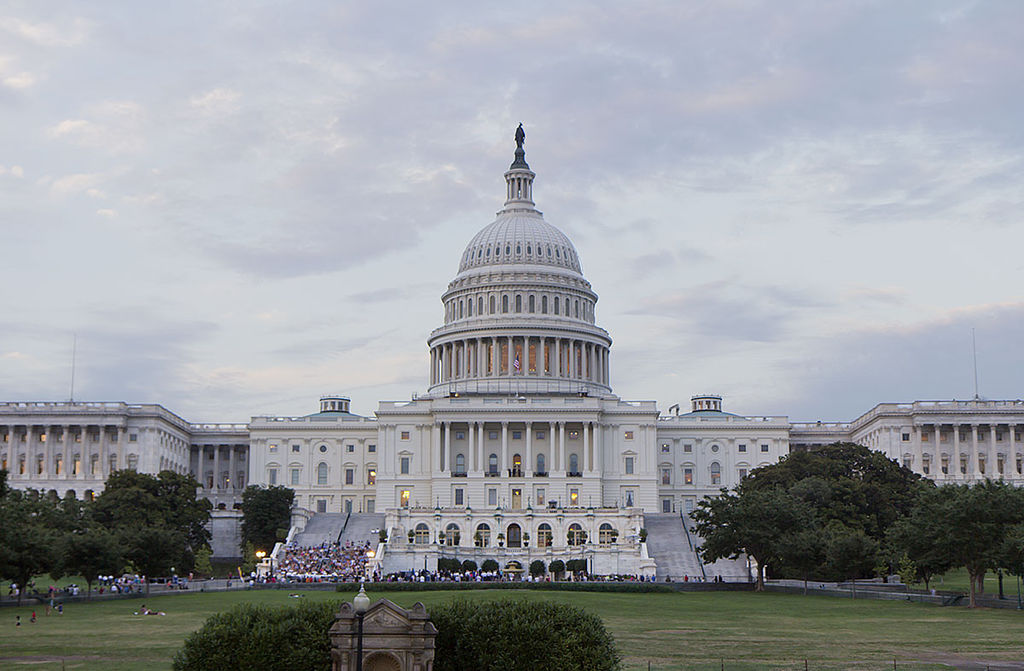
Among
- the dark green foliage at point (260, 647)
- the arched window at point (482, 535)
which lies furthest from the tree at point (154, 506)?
the dark green foliage at point (260, 647)

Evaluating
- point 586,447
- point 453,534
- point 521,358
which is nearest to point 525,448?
point 586,447

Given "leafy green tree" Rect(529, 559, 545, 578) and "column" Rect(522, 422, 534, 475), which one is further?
"column" Rect(522, 422, 534, 475)

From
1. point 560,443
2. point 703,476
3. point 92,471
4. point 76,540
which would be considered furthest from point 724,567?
point 92,471

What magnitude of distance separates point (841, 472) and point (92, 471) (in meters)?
86.6

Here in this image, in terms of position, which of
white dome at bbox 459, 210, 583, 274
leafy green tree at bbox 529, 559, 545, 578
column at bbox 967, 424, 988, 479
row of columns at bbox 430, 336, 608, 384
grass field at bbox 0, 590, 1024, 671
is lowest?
grass field at bbox 0, 590, 1024, 671

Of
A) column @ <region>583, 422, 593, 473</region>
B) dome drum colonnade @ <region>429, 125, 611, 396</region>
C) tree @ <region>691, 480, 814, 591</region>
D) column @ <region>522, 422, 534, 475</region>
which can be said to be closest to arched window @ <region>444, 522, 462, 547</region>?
column @ <region>522, 422, 534, 475</region>

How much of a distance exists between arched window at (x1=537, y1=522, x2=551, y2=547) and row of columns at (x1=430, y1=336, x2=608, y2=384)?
113ft

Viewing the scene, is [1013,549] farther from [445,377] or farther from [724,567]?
[445,377]

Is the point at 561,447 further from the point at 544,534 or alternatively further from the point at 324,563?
the point at 324,563

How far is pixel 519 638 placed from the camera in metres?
41.0

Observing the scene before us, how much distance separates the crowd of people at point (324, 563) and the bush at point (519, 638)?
218 feet

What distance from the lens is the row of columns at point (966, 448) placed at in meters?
157

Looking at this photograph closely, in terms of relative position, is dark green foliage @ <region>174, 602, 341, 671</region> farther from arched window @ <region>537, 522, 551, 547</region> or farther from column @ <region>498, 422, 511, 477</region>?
column @ <region>498, 422, 511, 477</region>

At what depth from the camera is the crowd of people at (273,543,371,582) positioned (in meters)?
111
